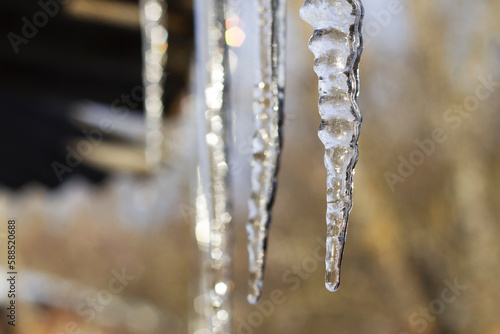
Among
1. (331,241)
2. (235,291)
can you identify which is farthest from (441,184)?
(331,241)

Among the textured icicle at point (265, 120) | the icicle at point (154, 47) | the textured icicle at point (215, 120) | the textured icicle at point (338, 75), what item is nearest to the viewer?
the textured icicle at point (338, 75)

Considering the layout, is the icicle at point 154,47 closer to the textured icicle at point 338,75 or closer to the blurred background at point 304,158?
the blurred background at point 304,158

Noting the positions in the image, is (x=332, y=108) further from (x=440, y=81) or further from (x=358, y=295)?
(x=358, y=295)

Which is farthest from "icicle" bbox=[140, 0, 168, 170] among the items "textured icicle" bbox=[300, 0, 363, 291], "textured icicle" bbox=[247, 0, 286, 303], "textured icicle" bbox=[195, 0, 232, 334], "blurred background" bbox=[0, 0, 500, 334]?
"textured icicle" bbox=[300, 0, 363, 291]

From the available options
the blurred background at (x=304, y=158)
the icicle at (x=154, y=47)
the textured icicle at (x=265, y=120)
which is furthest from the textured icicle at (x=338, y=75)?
the icicle at (x=154, y=47)

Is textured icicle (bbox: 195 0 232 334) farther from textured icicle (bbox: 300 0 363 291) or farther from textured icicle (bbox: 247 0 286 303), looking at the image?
textured icicle (bbox: 300 0 363 291)

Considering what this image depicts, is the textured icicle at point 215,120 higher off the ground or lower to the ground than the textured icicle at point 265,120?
lower
